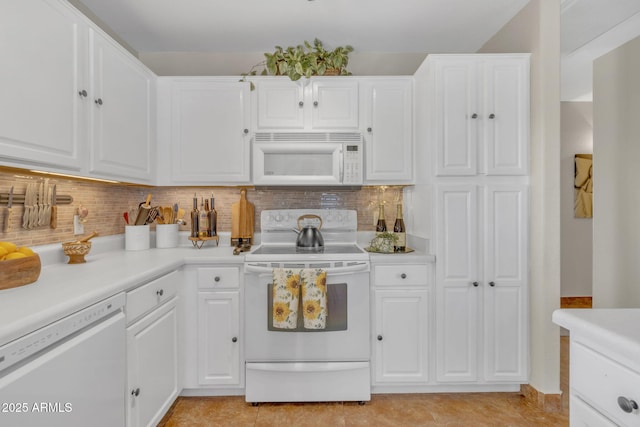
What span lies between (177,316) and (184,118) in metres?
1.41

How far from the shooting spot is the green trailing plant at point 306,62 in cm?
239

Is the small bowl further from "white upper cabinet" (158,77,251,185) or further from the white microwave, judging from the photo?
the white microwave

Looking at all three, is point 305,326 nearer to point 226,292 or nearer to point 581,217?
point 226,292

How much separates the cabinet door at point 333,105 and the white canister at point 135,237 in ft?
4.86

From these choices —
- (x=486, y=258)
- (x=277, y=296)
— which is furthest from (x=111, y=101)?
(x=486, y=258)

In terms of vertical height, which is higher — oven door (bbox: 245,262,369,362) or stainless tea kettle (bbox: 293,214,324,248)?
stainless tea kettle (bbox: 293,214,324,248)

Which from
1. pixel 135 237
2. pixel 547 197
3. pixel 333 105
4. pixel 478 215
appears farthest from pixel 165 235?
pixel 547 197

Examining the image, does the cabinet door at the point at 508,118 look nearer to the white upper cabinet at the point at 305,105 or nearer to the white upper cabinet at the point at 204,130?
the white upper cabinet at the point at 305,105

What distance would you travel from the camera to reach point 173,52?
281 centimetres

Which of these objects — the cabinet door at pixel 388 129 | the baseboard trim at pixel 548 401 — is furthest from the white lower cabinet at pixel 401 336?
the cabinet door at pixel 388 129

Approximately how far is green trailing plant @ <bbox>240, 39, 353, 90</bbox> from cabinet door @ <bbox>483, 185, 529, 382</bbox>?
1.43m

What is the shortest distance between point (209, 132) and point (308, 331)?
1.58 m

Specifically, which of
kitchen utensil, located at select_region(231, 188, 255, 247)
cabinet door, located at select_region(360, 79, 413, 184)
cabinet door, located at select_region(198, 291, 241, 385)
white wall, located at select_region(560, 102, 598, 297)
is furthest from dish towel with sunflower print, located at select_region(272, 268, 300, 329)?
white wall, located at select_region(560, 102, 598, 297)

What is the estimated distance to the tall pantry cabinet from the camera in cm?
214
